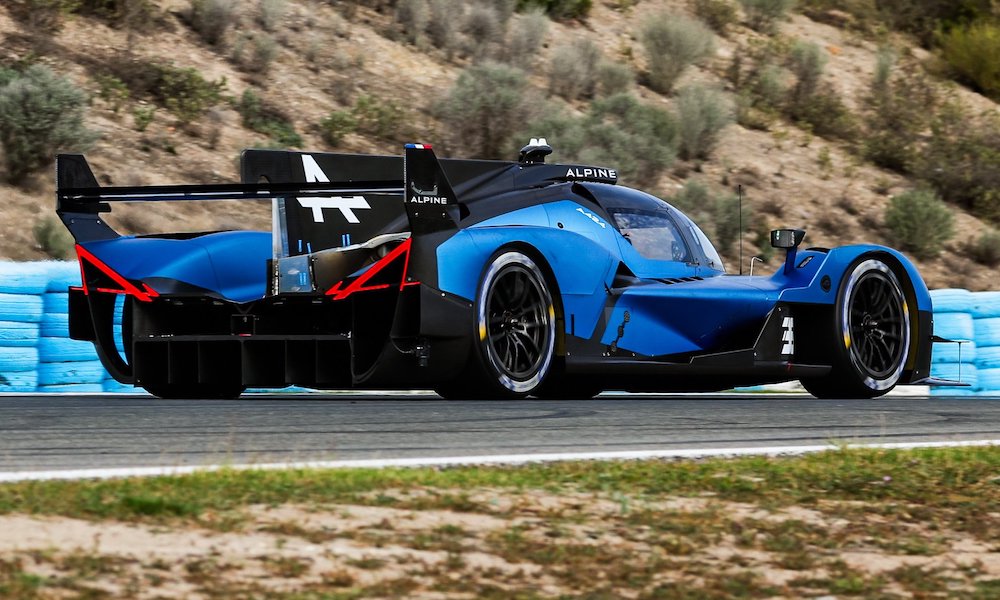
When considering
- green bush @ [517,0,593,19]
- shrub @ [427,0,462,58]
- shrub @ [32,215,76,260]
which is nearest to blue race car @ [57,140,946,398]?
shrub @ [32,215,76,260]

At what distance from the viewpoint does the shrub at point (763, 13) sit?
3962cm

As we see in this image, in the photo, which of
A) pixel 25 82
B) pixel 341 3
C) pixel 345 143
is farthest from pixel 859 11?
pixel 25 82

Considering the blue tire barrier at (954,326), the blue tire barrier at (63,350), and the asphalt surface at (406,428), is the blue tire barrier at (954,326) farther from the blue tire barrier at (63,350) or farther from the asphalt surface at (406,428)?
the blue tire barrier at (63,350)

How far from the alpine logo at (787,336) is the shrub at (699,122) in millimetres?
19358

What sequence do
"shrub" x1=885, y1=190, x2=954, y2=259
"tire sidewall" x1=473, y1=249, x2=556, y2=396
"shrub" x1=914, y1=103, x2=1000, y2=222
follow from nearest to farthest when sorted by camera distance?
"tire sidewall" x1=473, y1=249, x2=556, y2=396 < "shrub" x1=885, y1=190, x2=954, y2=259 < "shrub" x1=914, y1=103, x2=1000, y2=222

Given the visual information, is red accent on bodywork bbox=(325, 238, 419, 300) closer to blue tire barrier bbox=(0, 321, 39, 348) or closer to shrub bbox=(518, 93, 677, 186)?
blue tire barrier bbox=(0, 321, 39, 348)

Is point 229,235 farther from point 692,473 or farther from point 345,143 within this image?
point 345,143

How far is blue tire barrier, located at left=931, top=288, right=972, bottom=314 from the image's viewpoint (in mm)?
15914

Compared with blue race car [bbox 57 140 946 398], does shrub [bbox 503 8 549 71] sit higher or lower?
higher

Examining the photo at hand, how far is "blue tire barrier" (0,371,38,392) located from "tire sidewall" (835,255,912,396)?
6467 mm

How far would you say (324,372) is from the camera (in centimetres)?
987

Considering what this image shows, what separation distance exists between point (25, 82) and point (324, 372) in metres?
14.2

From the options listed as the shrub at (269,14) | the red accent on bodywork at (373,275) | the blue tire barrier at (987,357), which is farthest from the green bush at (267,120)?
the red accent on bodywork at (373,275)

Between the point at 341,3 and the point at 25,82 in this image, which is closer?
the point at 25,82
